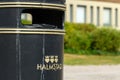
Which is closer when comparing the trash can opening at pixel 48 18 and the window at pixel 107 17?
the trash can opening at pixel 48 18

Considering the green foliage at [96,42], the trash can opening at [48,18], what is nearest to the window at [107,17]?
the green foliage at [96,42]

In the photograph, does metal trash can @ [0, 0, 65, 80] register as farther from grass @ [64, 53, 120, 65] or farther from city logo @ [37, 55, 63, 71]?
grass @ [64, 53, 120, 65]

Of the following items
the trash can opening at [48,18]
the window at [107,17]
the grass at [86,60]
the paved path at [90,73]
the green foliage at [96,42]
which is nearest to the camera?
the trash can opening at [48,18]

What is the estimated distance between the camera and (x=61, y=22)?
626 centimetres

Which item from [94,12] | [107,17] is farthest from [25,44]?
[107,17]

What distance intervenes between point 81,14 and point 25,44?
33182 mm

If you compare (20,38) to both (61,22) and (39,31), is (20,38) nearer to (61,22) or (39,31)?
(39,31)

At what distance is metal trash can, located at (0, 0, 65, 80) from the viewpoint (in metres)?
5.83

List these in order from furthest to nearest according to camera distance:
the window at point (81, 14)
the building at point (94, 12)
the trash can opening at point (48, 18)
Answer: the window at point (81, 14) → the building at point (94, 12) → the trash can opening at point (48, 18)

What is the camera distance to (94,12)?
39781mm

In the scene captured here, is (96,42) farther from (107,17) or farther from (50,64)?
(50,64)

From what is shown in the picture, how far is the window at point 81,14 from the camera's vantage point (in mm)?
38647

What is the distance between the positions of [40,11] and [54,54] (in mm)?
551

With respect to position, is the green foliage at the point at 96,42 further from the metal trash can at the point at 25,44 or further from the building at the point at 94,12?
the metal trash can at the point at 25,44
